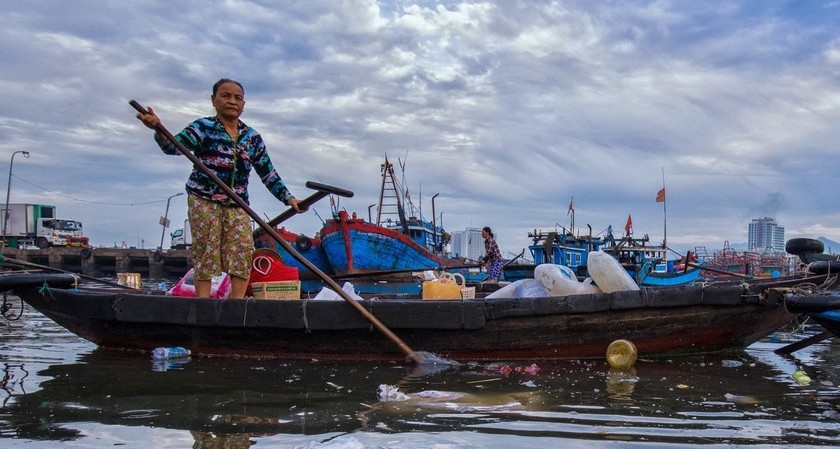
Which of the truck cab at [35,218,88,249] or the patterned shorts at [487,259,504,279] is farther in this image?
the truck cab at [35,218,88,249]

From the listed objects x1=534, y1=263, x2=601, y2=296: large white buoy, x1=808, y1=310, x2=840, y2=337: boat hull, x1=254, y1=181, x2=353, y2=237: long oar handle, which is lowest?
x1=808, y1=310, x2=840, y2=337: boat hull

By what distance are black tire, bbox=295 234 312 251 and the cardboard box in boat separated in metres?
15.1

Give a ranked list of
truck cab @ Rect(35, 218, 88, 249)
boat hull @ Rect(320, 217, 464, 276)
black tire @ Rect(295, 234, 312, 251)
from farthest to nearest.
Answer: truck cab @ Rect(35, 218, 88, 249)
black tire @ Rect(295, 234, 312, 251)
boat hull @ Rect(320, 217, 464, 276)

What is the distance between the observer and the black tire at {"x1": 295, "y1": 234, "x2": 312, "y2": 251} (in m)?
20.8

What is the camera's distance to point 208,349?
18.6 ft

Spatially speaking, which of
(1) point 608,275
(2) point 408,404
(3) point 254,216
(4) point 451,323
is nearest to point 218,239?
(3) point 254,216

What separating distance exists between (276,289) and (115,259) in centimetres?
4104

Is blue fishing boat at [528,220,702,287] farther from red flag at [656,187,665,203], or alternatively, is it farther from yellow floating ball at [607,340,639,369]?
yellow floating ball at [607,340,639,369]

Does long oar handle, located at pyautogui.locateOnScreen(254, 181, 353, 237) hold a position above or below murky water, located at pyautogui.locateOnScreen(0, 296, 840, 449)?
above

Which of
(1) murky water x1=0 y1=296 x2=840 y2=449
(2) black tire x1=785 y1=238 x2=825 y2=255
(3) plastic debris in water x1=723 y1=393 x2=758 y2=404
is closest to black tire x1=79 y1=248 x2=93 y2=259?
(1) murky water x1=0 y1=296 x2=840 y2=449

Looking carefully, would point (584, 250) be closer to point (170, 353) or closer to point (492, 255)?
point (492, 255)

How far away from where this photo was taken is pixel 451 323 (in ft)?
17.4

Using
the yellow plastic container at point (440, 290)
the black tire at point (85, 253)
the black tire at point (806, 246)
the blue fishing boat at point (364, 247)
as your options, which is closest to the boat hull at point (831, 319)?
the black tire at point (806, 246)

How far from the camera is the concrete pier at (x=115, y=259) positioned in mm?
40094
